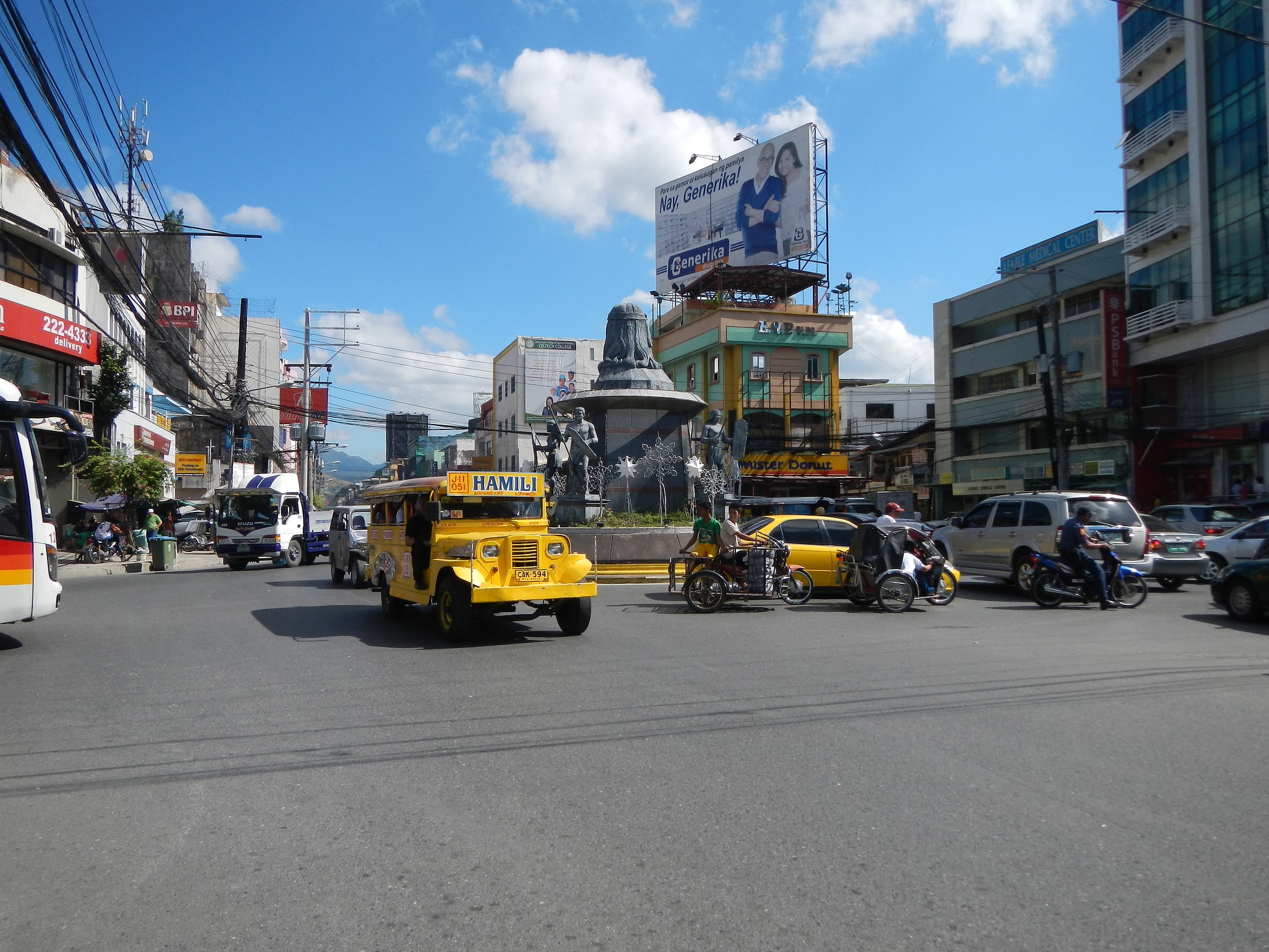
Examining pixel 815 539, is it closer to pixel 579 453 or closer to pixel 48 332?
pixel 579 453

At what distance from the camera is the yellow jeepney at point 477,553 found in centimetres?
1063

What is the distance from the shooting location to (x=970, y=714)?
6.93m

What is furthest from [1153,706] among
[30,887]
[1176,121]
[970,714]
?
[1176,121]

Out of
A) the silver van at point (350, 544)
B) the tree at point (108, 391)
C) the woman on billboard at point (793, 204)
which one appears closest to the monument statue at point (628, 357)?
the silver van at point (350, 544)

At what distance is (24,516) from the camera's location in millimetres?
9906

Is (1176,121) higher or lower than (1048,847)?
higher

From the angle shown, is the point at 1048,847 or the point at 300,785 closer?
the point at 1048,847

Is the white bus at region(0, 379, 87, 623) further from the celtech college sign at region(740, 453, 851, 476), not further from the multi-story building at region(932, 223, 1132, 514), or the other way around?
the celtech college sign at region(740, 453, 851, 476)

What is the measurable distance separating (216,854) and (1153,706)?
6627 mm

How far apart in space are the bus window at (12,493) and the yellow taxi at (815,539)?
10.1 metres

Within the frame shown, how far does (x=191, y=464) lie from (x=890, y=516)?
37.7 metres

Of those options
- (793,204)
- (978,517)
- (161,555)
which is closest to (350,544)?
Result: (161,555)

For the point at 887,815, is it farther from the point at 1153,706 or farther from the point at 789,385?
→ the point at 789,385

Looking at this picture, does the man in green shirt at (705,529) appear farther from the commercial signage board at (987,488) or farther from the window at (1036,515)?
the commercial signage board at (987,488)
